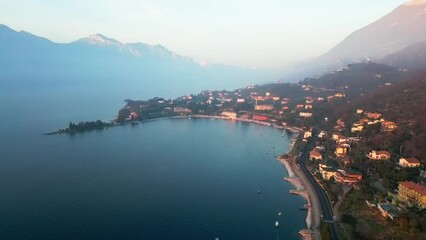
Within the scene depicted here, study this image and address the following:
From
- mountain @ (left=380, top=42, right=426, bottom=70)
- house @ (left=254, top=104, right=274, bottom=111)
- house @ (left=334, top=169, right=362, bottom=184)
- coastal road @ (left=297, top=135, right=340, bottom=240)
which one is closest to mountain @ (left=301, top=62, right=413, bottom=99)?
mountain @ (left=380, top=42, right=426, bottom=70)

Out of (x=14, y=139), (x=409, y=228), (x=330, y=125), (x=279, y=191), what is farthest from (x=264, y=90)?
(x=409, y=228)

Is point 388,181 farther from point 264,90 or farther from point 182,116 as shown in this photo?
point 264,90

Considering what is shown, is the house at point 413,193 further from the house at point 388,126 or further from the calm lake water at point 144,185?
the house at point 388,126

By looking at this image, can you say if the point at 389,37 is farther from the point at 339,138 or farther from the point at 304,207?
the point at 304,207

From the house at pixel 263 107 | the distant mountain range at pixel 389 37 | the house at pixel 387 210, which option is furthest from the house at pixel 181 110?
the distant mountain range at pixel 389 37

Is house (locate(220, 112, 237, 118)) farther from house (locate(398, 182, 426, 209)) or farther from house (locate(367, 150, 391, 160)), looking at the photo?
house (locate(398, 182, 426, 209))

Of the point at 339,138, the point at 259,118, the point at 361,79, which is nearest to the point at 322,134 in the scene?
the point at 339,138

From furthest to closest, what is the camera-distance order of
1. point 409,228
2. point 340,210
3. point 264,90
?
point 264,90
point 340,210
point 409,228
